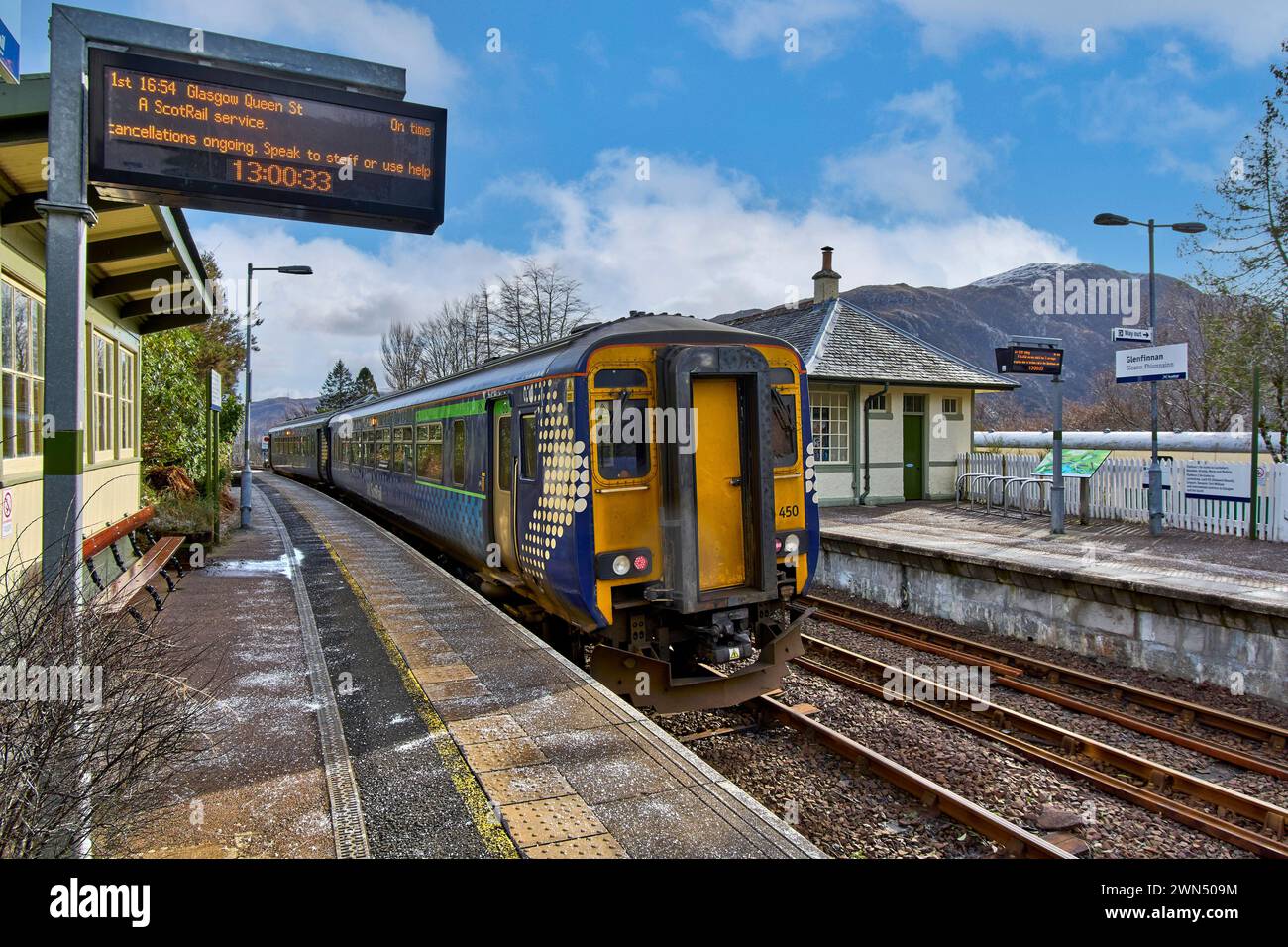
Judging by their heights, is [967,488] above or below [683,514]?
below

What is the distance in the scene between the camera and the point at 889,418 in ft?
67.2

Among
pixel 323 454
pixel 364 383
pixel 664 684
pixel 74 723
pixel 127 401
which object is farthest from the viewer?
pixel 364 383

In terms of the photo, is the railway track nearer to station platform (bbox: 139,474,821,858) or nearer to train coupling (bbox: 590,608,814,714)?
train coupling (bbox: 590,608,814,714)

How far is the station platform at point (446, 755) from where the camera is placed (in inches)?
148

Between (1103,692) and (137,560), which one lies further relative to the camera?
(137,560)

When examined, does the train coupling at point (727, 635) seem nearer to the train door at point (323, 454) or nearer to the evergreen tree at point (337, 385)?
the train door at point (323, 454)

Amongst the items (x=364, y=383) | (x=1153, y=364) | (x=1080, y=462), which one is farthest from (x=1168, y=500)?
(x=364, y=383)

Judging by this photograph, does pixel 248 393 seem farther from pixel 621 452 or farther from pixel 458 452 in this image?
pixel 621 452

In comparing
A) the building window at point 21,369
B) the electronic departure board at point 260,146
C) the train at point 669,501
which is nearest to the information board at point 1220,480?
the train at point 669,501

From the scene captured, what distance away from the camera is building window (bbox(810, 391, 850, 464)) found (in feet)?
65.1

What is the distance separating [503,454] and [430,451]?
393 centimetres

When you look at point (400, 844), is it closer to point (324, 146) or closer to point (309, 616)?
point (324, 146)

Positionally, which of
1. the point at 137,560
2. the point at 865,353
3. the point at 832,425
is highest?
the point at 865,353

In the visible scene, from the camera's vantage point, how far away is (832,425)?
65.7 feet
